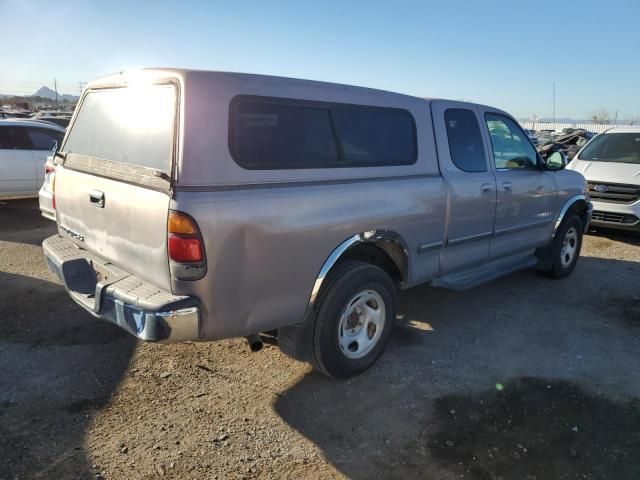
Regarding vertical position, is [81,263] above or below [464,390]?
above

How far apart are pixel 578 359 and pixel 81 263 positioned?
3930 mm

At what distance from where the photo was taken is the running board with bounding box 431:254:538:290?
4414 mm

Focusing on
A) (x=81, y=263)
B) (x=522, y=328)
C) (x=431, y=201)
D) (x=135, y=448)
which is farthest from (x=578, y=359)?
(x=81, y=263)

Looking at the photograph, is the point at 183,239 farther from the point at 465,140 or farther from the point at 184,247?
the point at 465,140

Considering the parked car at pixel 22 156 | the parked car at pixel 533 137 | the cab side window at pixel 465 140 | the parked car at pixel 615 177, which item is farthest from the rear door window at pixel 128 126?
the parked car at pixel 615 177

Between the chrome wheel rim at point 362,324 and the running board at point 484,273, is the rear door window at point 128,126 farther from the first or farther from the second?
the running board at point 484,273

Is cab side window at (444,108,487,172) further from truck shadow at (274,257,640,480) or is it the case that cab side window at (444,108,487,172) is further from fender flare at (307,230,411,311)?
truck shadow at (274,257,640,480)

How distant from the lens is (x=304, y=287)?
3.11 metres

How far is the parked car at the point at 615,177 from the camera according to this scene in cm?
782

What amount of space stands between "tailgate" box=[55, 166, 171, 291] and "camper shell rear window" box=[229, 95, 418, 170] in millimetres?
579

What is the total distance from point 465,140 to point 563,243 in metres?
2.41

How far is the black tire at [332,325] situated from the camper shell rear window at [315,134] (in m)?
0.76

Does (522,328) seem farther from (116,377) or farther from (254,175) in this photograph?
(116,377)

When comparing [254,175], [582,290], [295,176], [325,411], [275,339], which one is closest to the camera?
[254,175]
